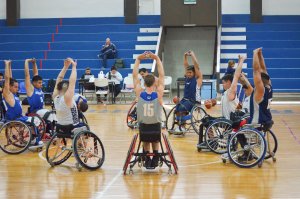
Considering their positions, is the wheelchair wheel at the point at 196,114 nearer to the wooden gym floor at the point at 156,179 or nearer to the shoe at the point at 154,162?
the wooden gym floor at the point at 156,179

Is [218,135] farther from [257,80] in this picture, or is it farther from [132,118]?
[132,118]

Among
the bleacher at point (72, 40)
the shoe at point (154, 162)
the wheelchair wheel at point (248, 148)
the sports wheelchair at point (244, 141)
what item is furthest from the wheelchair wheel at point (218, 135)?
the bleacher at point (72, 40)

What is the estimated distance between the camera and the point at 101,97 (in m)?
19.9

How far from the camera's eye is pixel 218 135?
346 inches

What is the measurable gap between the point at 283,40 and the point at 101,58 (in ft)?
21.1

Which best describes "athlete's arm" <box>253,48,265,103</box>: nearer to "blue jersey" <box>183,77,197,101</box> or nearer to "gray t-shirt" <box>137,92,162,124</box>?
"gray t-shirt" <box>137,92,162,124</box>

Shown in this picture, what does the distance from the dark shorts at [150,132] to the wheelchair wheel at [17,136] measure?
223 cm

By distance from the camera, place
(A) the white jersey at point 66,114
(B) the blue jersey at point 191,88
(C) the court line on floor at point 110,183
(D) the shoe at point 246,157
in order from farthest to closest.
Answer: (B) the blue jersey at point 191,88 < (D) the shoe at point 246,157 < (A) the white jersey at point 66,114 < (C) the court line on floor at point 110,183

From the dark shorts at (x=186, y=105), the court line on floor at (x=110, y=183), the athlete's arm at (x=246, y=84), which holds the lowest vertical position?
the court line on floor at (x=110, y=183)

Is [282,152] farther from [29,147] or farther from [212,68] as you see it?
[212,68]

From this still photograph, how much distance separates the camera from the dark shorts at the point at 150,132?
720 centimetres

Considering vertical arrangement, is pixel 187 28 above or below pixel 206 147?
above

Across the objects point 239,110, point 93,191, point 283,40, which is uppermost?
point 283,40

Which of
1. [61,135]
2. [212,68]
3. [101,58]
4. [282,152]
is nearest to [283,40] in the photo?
[212,68]
